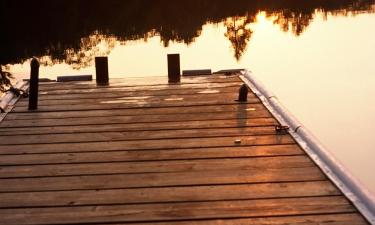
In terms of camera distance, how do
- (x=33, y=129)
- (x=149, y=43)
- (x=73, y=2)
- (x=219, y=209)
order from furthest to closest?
(x=73, y=2) → (x=149, y=43) → (x=33, y=129) → (x=219, y=209)

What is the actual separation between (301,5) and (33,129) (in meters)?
25.7

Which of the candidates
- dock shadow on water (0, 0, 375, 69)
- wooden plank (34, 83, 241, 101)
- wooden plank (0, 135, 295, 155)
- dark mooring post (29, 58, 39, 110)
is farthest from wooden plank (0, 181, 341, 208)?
dock shadow on water (0, 0, 375, 69)

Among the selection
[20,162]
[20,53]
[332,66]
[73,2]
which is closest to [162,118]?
[20,162]

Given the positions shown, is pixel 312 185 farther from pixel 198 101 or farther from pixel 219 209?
pixel 198 101

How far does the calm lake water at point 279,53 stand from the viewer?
39.6 feet

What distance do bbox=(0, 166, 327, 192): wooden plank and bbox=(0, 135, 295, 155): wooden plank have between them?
798 mm

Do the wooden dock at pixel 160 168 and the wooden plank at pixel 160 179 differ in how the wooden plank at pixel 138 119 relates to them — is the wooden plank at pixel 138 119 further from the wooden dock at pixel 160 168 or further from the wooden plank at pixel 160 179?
the wooden plank at pixel 160 179

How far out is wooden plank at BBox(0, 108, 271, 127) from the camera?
22.2ft

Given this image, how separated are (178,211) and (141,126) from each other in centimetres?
252

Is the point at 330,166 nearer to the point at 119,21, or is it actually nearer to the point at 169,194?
the point at 169,194

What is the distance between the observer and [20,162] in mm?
5363

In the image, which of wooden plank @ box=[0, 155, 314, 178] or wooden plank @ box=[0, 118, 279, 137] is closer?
wooden plank @ box=[0, 155, 314, 178]

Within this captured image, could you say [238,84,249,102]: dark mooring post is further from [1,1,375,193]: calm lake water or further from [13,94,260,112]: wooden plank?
[1,1,375,193]: calm lake water

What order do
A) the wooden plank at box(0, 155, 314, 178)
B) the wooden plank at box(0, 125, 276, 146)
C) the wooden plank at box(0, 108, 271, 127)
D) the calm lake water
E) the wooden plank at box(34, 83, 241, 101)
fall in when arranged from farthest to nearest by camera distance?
the calm lake water
the wooden plank at box(34, 83, 241, 101)
the wooden plank at box(0, 108, 271, 127)
the wooden plank at box(0, 125, 276, 146)
the wooden plank at box(0, 155, 314, 178)
